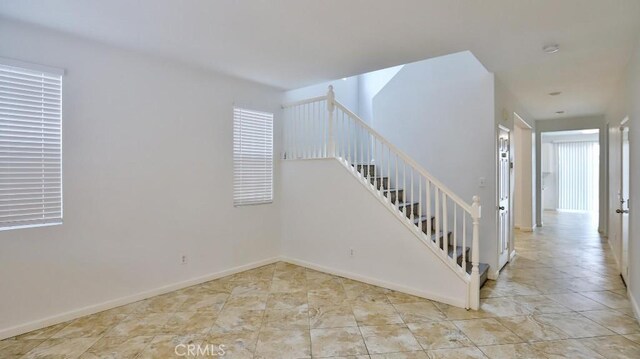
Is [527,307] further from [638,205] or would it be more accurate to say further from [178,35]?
[178,35]

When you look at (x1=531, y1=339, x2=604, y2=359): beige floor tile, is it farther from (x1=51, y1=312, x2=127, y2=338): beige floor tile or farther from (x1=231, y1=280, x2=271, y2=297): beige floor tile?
(x1=51, y1=312, x2=127, y2=338): beige floor tile

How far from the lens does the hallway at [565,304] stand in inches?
99.2

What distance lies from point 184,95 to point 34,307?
8.03 ft

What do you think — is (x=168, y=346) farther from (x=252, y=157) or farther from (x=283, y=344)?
(x=252, y=157)

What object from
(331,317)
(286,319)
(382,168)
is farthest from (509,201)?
(286,319)

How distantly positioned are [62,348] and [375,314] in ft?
8.32

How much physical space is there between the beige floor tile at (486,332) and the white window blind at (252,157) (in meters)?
2.95

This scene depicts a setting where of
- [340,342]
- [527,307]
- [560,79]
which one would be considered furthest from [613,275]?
[340,342]

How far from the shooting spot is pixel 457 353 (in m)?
2.42

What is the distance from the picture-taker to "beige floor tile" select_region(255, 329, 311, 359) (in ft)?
7.93

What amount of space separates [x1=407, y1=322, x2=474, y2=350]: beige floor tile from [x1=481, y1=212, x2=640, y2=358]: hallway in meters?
0.33

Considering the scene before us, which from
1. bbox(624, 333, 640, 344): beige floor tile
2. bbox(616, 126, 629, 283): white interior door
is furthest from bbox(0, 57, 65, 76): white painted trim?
bbox(616, 126, 629, 283): white interior door

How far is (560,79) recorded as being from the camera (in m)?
4.32

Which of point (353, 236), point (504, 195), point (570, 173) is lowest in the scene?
point (353, 236)
